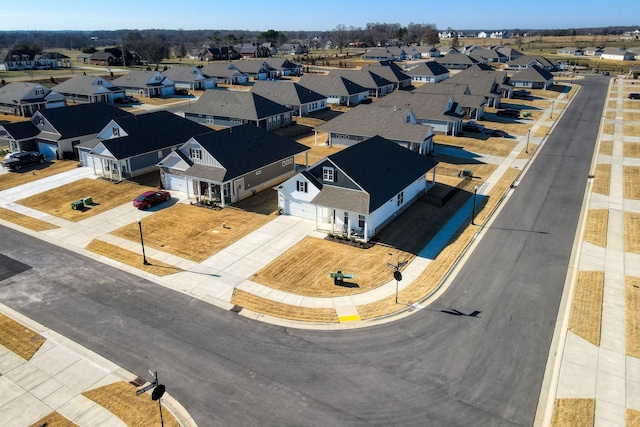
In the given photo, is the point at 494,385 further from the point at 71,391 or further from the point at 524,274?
the point at 71,391

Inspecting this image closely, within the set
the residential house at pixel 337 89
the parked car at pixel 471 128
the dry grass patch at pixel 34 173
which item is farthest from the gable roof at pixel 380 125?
the dry grass patch at pixel 34 173

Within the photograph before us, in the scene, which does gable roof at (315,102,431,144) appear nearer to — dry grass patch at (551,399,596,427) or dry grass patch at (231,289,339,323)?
dry grass patch at (231,289,339,323)

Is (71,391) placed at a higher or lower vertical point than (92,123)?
lower

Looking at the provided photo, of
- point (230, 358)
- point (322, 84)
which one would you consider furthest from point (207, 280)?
point (322, 84)

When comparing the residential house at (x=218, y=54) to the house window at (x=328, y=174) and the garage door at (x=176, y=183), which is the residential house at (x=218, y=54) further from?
the house window at (x=328, y=174)

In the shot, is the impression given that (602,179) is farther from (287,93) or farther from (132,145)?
(287,93)
